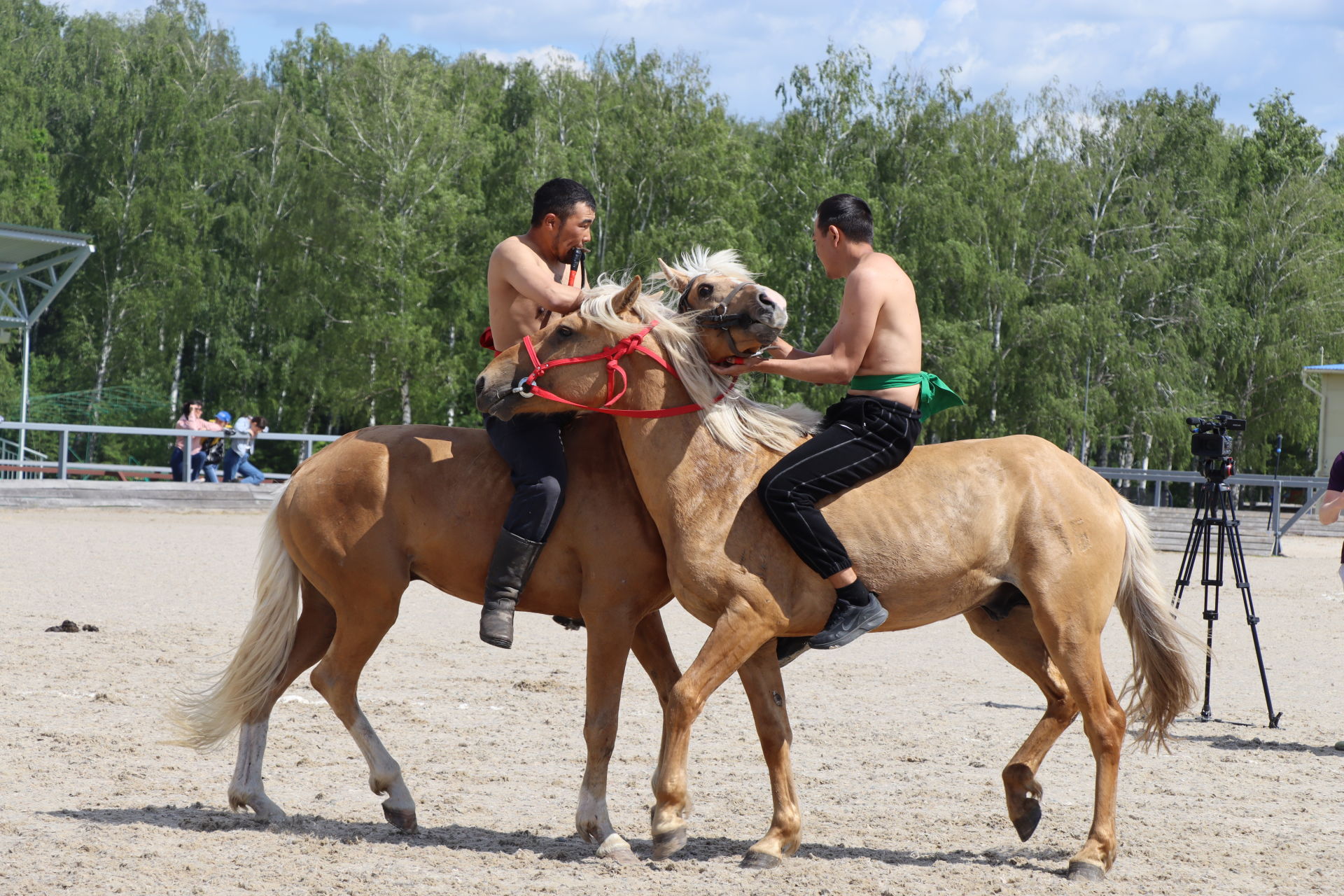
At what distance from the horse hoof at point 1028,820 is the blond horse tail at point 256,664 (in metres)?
3.06

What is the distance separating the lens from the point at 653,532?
4926 mm

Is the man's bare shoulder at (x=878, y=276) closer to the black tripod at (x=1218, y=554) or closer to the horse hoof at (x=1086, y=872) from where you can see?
the horse hoof at (x=1086, y=872)

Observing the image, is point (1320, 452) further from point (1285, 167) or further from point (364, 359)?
point (364, 359)

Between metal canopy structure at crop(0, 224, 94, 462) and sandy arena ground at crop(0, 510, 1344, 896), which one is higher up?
metal canopy structure at crop(0, 224, 94, 462)

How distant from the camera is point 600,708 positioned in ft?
15.9

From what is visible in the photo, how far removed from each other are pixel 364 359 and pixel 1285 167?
3143cm

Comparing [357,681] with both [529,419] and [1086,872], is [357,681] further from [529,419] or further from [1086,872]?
[1086,872]

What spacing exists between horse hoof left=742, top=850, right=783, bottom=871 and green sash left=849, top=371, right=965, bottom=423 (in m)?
1.74

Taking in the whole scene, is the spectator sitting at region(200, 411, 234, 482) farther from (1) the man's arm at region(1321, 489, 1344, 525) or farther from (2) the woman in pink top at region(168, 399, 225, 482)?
(1) the man's arm at region(1321, 489, 1344, 525)

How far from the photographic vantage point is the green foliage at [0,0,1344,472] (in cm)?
3453

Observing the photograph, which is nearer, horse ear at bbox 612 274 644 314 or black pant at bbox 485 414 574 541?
horse ear at bbox 612 274 644 314

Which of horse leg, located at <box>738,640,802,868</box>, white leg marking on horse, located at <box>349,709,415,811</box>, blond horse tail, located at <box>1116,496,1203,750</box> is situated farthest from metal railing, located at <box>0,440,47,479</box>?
blond horse tail, located at <box>1116,496,1203,750</box>

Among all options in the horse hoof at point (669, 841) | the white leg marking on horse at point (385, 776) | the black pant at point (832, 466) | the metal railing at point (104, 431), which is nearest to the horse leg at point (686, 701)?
the horse hoof at point (669, 841)

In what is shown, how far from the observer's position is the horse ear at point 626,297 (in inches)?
185
